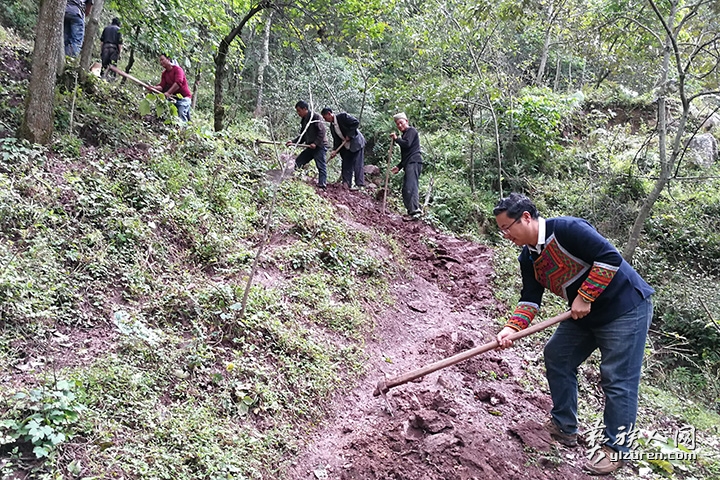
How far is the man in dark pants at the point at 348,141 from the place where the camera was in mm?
9125

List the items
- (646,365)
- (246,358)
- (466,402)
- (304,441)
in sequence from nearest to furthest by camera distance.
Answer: (304,441)
(246,358)
(466,402)
(646,365)

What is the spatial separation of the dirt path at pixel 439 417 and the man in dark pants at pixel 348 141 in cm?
417

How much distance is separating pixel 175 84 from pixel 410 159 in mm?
4650

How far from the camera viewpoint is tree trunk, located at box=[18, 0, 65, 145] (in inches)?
189

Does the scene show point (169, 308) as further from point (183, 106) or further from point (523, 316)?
point (183, 106)

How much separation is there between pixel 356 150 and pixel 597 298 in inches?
276

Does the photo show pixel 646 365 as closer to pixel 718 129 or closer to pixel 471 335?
pixel 471 335

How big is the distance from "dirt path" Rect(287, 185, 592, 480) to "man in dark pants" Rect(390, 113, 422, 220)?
367 cm

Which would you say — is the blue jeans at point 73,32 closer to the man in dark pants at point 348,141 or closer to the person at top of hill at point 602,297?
the man in dark pants at point 348,141

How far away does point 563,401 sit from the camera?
3.39 meters

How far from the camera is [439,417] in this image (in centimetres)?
340

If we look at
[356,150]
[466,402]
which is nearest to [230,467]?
[466,402]

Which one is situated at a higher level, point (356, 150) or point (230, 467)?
point (356, 150)

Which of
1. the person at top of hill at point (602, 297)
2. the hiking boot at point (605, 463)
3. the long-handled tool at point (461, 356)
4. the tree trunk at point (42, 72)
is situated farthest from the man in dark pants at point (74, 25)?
the hiking boot at point (605, 463)
